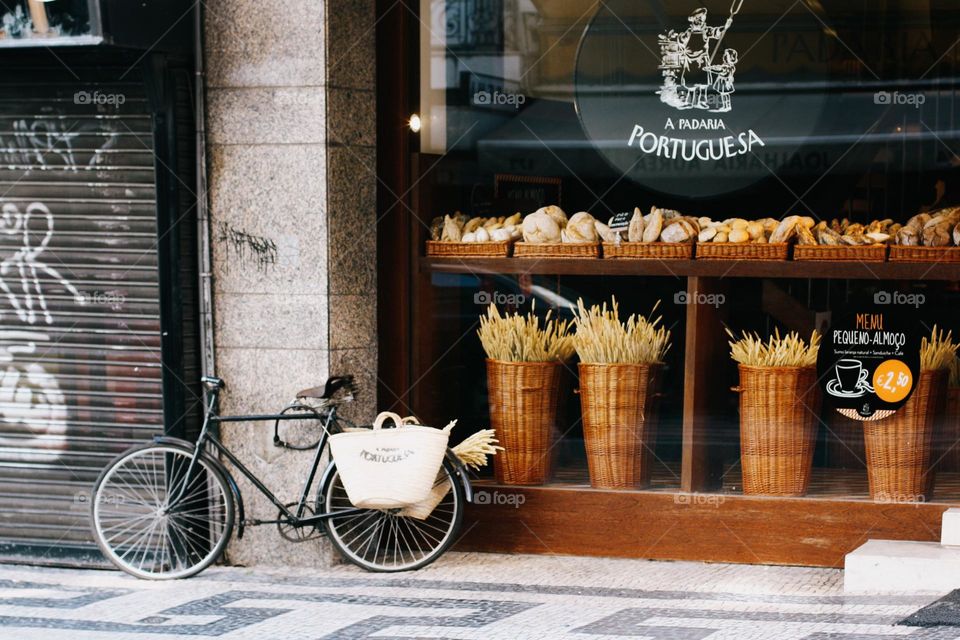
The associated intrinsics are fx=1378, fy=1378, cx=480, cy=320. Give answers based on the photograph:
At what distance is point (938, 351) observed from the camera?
7.12 m

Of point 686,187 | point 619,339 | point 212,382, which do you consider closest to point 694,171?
point 686,187

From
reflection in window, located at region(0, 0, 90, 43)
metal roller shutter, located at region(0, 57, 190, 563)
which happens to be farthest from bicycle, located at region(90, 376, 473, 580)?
reflection in window, located at region(0, 0, 90, 43)

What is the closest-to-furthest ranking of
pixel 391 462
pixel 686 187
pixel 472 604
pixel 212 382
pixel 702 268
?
pixel 472 604 → pixel 391 462 → pixel 212 382 → pixel 702 268 → pixel 686 187

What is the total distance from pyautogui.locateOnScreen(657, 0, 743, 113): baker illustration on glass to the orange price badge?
1588 millimetres

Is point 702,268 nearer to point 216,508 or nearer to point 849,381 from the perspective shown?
point 849,381

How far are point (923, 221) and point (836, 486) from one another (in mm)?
1443

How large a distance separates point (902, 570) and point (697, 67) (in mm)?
2779

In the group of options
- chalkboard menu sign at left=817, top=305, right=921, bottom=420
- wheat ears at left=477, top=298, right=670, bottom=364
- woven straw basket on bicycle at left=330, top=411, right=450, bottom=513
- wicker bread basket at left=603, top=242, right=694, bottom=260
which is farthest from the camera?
wheat ears at left=477, top=298, right=670, bottom=364

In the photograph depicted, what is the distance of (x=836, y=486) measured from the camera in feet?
23.6

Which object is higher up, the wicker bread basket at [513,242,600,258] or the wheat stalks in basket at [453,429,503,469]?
the wicker bread basket at [513,242,600,258]

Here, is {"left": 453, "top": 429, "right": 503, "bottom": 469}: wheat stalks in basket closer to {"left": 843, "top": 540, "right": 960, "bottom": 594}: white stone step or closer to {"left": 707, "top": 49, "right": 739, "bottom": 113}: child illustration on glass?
{"left": 843, "top": 540, "right": 960, "bottom": 594}: white stone step

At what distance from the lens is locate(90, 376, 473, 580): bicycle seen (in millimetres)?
6988

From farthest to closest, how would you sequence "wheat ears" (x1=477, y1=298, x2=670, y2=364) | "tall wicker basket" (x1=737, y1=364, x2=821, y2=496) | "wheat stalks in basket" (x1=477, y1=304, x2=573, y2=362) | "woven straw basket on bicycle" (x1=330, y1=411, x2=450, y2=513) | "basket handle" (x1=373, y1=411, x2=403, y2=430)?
"wheat stalks in basket" (x1=477, y1=304, x2=573, y2=362), "wheat ears" (x1=477, y1=298, x2=670, y2=364), "tall wicker basket" (x1=737, y1=364, x2=821, y2=496), "basket handle" (x1=373, y1=411, x2=403, y2=430), "woven straw basket on bicycle" (x1=330, y1=411, x2=450, y2=513)

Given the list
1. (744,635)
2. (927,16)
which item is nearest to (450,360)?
(744,635)
